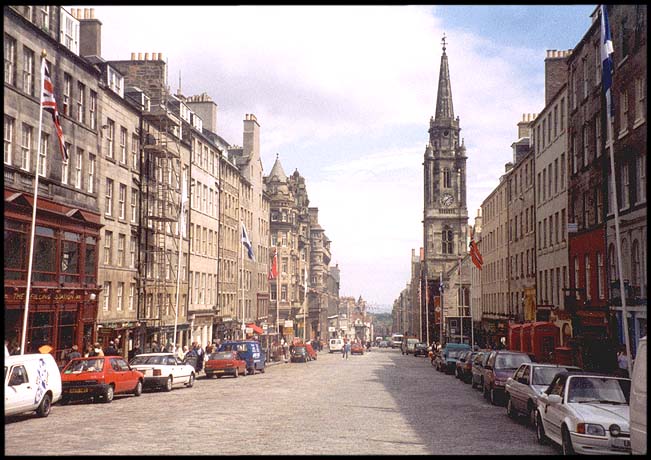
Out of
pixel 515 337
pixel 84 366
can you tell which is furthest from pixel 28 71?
pixel 515 337

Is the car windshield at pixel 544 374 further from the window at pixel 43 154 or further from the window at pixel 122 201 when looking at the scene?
the window at pixel 122 201

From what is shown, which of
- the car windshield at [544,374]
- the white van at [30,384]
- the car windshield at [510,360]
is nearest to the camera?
the white van at [30,384]

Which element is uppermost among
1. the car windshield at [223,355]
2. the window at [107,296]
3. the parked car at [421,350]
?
the window at [107,296]

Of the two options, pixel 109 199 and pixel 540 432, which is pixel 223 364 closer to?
pixel 109 199

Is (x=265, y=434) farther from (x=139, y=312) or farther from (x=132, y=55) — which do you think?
(x=132, y=55)

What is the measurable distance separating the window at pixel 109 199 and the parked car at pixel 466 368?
20.7 m

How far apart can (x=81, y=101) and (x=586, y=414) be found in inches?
1210

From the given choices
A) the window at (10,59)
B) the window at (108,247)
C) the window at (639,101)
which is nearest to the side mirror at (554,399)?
the window at (639,101)

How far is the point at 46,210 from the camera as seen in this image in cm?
3212

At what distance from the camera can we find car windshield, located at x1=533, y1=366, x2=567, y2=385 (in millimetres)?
19109

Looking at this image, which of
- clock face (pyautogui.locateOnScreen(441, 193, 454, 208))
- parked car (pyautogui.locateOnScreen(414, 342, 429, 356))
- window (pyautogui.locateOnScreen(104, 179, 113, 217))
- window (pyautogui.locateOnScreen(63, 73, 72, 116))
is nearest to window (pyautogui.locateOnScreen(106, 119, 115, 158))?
window (pyautogui.locateOnScreen(104, 179, 113, 217))

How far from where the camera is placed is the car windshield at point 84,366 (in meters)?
25.1

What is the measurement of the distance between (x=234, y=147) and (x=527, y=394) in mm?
69073

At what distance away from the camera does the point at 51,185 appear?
3328 centimetres
